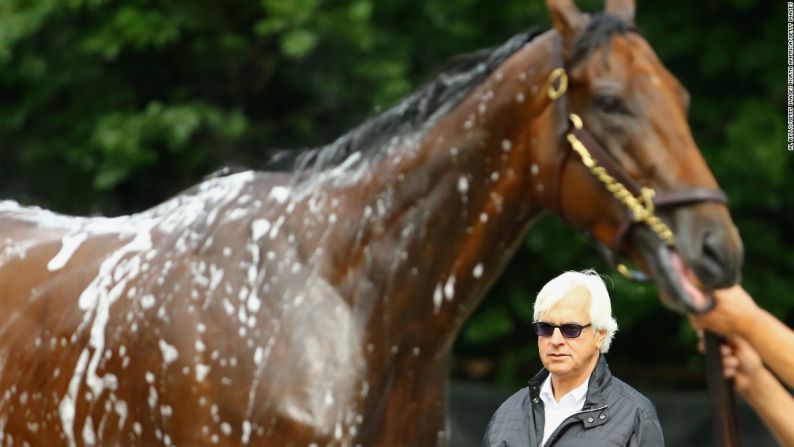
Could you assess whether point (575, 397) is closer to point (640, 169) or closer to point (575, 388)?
point (575, 388)

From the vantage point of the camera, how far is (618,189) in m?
2.85

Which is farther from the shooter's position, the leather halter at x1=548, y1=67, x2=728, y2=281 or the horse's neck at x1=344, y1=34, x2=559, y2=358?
the horse's neck at x1=344, y1=34, x2=559, y2=358

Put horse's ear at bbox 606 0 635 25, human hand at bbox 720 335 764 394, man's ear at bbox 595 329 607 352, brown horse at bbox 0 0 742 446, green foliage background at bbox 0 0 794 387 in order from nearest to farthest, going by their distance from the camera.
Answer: human hand at bbox 720 335 764 394
brown horse at bbox 0 0 742 446
horse's ear at bbox 606 0 635 25
man's ear at bbox 595 329 607 352
green foliage background at bbox 0 0 794 387

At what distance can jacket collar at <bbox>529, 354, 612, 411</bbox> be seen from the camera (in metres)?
3.17

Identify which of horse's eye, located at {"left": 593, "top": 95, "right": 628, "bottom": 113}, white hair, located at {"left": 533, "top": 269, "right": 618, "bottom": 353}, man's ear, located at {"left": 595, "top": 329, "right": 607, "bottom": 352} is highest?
horse's eye, located at {"left": 593, "top": 95, "right": 628, "bottom": 113}

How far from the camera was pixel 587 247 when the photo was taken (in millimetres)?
8023

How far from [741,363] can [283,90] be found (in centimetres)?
577

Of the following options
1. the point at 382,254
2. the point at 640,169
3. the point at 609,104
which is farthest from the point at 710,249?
the point at 382,254

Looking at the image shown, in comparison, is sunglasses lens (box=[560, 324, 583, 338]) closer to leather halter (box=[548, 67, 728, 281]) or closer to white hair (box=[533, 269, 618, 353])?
A: white hair (box=[533, 269, 618, 353])

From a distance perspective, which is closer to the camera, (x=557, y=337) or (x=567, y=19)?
(x=567, y=19)

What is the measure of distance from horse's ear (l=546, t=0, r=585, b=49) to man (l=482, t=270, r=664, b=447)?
2.26ft

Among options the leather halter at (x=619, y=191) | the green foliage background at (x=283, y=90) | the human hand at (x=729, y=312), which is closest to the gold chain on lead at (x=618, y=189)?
the leather halter at (x=619, y=191)

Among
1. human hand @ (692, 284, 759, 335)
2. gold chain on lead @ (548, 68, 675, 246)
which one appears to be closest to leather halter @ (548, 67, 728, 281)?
gold chain on lead @ (548, 68, 675, 246)

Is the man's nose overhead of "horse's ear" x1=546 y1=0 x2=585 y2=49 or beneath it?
beneath
